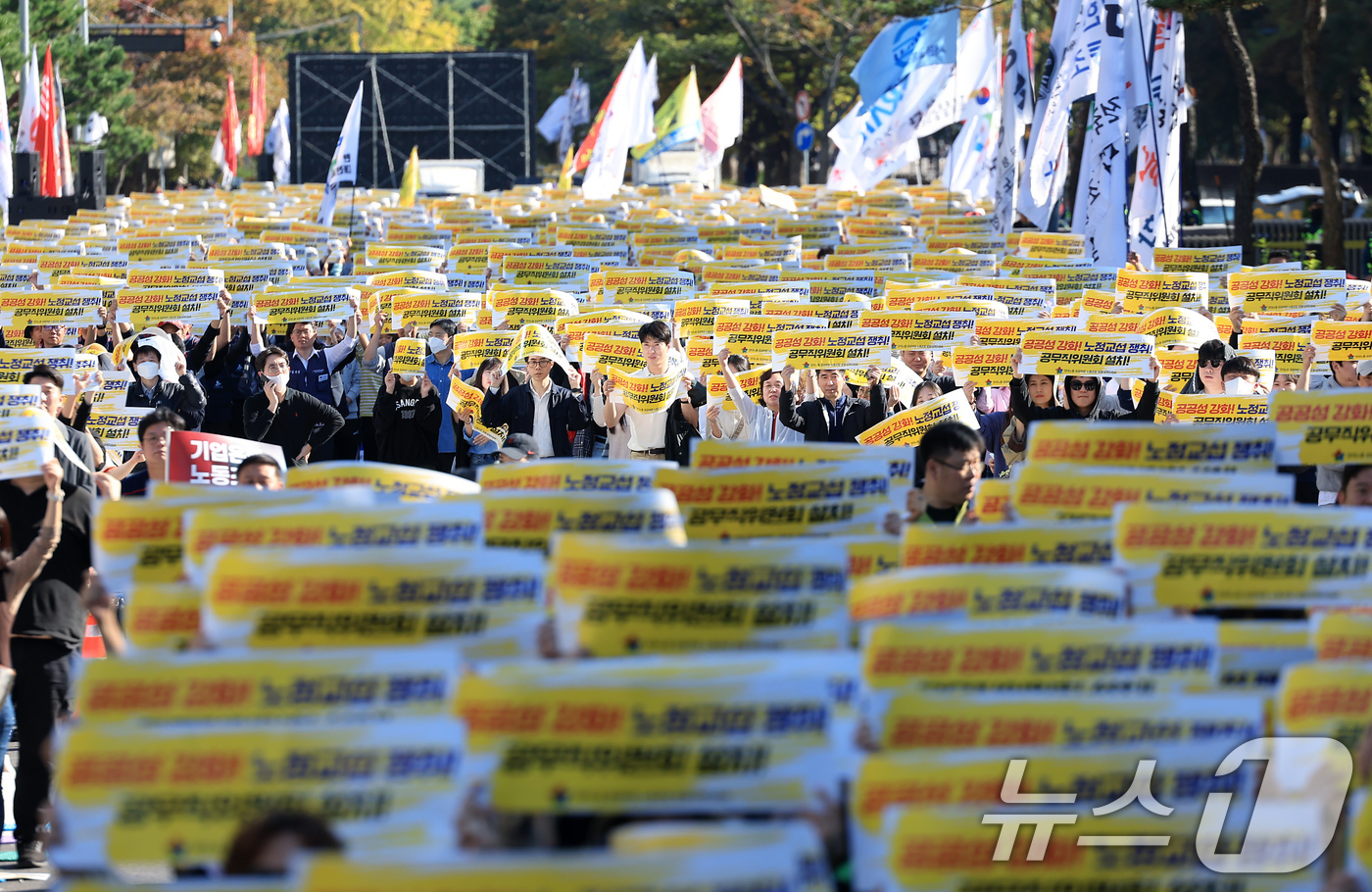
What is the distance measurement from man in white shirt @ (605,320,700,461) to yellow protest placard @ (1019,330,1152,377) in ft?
6.72

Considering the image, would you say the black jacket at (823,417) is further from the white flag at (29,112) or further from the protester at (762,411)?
the white flag at (29,112)

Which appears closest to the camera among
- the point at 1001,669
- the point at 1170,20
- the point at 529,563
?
the point at 1001,669

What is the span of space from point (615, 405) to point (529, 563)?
693cm

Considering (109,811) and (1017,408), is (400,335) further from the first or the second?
(109,811)

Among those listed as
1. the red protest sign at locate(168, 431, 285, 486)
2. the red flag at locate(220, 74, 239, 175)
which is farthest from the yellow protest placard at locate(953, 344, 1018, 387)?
the red flag at locate(220, 74, 239, 175)

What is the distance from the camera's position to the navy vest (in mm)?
13422

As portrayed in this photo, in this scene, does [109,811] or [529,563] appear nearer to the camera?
[109,811]

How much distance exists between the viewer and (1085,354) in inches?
440

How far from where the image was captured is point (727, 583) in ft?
16.5

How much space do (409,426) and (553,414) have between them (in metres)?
1.36

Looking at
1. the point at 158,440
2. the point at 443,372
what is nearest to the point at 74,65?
the point at 443,372

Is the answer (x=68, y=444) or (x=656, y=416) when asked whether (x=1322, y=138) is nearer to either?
(x=656, y=416)

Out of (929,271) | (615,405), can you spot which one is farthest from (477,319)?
(929,271)

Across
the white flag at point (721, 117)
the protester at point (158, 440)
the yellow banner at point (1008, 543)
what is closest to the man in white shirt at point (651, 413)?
the protester at point (158, 440)
